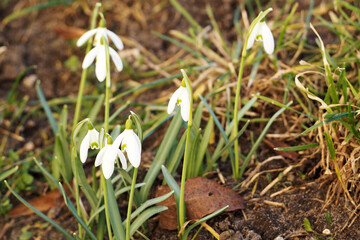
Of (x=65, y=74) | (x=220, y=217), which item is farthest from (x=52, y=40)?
(x=220, y=217)

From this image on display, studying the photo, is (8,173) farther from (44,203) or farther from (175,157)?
(175,157)

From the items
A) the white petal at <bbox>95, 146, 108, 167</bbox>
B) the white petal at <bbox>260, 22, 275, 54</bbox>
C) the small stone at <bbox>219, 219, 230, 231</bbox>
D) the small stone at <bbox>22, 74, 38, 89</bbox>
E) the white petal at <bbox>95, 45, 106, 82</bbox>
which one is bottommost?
the small stone at <bbox>219, 219, 230, 231</bbox>

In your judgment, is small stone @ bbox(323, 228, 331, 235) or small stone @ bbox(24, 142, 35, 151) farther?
small stone @ bbox(24, 142, 35, 151)

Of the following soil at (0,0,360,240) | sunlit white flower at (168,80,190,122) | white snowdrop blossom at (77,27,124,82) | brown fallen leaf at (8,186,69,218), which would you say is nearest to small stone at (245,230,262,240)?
soil at (0,0,360,240)

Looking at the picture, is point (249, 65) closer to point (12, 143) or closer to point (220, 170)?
point (220, 170)

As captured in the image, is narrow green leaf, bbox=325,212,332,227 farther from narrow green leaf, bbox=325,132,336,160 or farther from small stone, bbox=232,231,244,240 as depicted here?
small stone, bbox=232,231,244,240

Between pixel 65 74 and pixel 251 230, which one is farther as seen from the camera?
pixel 65 74

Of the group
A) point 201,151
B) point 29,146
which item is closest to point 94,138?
point 201,151
